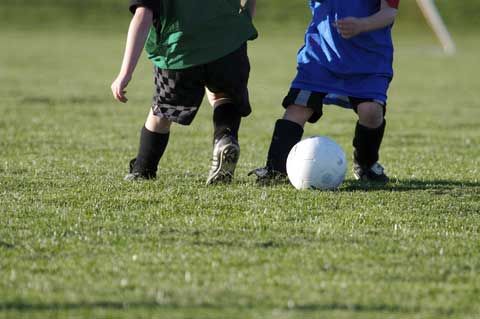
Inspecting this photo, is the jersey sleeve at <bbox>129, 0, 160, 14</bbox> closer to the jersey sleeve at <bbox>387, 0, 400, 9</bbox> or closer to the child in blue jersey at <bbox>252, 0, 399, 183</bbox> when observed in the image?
the child in blue jersey at <bbox>252, 0, 399, 183</bbox>

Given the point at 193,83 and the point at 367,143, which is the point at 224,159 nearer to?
the point at 193,83

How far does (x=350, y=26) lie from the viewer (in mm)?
6453

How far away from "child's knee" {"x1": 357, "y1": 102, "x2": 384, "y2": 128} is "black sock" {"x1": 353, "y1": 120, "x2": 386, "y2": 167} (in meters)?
0.04

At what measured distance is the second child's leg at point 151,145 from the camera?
6.74 m

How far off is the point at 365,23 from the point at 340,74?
388 millimetres

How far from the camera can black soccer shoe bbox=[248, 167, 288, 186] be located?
21.7ft

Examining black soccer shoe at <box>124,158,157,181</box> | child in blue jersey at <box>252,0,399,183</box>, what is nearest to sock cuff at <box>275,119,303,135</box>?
child in blue jersey at <box>252,0,399,183</box>

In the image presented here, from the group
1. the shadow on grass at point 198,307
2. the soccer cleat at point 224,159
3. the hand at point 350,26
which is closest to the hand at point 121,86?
the soccer cleat at point 224,159

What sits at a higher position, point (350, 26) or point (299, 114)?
point (350, 26)

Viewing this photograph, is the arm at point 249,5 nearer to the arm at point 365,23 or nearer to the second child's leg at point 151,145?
the arm at point 365,23

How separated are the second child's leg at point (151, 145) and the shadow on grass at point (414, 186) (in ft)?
4.08

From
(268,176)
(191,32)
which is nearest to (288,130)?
(268,176)

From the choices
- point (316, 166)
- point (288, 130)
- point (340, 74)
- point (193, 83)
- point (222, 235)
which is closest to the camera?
point (222, 235)

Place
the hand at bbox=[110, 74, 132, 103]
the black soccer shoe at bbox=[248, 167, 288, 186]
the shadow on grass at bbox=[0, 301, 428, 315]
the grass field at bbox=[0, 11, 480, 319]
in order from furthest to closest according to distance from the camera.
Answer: the black soccer shoe at bbox=[248, 167, 288, 186] < the hand at bbox=[110, 74, 132, 103] < the grass field at bbox=[0, 11, 480, 319] < the shadow on grass at bbox=[0, 301, 428, 315]
